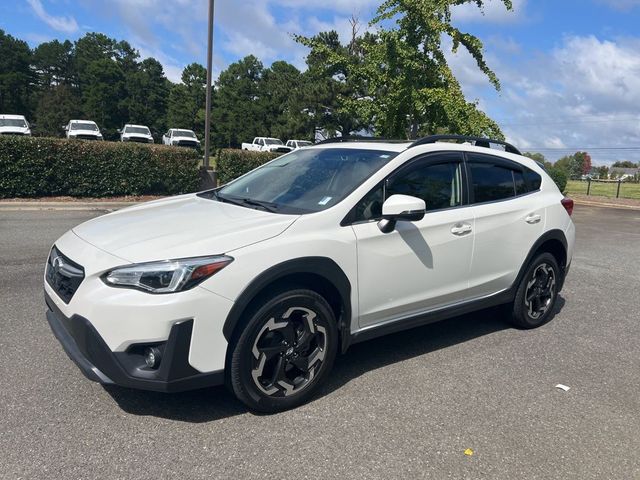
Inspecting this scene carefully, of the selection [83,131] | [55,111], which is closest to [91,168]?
[83,131]

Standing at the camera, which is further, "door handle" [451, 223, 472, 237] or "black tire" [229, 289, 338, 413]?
"door handle" [451, 223, 472, 237]

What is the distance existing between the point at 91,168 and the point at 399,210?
1213cm

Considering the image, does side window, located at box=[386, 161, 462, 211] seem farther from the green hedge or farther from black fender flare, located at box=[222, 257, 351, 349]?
the green hedge

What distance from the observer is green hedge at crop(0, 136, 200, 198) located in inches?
491

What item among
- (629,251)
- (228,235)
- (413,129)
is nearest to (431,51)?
(413,129)

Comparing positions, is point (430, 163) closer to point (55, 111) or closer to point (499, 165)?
point (499, 165)

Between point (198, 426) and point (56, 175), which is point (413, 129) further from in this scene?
point (198, 426)

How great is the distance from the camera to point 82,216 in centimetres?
1120

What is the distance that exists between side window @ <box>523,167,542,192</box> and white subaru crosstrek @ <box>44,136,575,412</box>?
0.35 feet

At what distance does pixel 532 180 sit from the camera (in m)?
4.96

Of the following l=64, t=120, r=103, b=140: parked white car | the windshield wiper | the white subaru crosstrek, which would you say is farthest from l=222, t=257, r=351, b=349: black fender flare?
l=64, t=120, r=103, b=140: parked white car

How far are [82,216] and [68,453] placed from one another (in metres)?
9.53

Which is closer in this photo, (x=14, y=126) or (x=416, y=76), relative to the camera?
(x=416, y=76)

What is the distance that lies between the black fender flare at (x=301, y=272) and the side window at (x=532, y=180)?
8.25 feet
